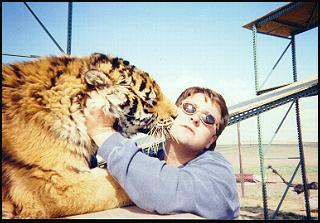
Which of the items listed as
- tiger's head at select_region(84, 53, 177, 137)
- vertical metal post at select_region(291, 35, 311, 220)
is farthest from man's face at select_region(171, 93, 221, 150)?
vertical metal post at select_region(291, 35, 311, 220)

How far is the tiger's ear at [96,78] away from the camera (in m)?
1.45

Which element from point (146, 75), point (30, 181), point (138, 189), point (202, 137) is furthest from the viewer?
point (146, 75)

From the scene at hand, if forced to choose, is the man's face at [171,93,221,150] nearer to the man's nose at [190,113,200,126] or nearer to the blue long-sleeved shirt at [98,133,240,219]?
the man's nose at [190,113,200,126]

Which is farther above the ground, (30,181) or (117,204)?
(30,181)

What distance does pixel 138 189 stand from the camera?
0.98 meters

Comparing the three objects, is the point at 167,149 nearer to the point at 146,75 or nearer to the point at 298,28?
the point at 146,75

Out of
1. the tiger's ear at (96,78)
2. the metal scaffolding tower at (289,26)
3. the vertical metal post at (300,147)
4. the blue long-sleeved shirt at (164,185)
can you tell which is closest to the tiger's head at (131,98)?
the tiger's ear at (96,78)

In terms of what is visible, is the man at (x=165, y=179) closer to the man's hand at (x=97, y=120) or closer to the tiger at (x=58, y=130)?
the man's hand at (x=97, y=120)

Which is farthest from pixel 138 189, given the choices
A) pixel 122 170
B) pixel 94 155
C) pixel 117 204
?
pixel 94 155

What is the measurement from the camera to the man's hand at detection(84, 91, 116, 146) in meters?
1.22

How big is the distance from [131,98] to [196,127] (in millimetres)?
449

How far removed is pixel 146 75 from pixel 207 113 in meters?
0.52

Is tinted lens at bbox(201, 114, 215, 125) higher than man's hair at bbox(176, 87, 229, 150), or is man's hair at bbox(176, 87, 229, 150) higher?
man's hair at bbox(176, 87, 229, 150)

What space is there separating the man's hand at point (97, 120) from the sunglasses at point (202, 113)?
0.44 metres
